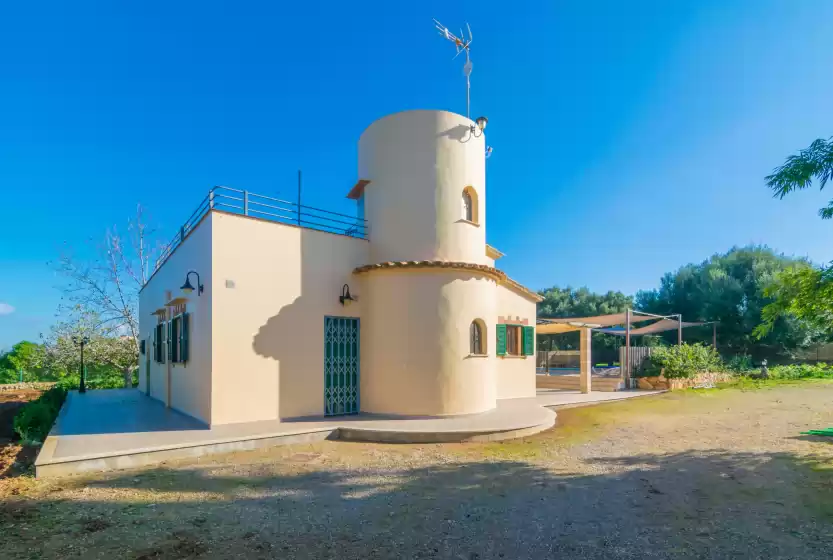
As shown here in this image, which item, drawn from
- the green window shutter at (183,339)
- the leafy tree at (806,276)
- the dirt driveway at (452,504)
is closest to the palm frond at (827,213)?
the leafy tree at (806,276)

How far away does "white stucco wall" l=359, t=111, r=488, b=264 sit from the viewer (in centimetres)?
1088

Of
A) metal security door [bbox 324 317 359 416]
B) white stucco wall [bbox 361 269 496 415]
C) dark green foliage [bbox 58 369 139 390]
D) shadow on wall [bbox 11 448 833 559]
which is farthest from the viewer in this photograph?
dark green foliage [bbox 58 369 139 390]

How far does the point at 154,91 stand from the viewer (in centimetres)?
1359

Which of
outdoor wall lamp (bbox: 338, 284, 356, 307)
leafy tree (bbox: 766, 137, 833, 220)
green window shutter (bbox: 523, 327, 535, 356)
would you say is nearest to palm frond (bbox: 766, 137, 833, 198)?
leafy tree (bbox: 766, 137, 833, 220)

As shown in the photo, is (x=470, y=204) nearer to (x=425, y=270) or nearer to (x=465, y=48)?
(x=425, y=270)

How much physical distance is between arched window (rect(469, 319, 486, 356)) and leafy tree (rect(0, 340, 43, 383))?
953 inches

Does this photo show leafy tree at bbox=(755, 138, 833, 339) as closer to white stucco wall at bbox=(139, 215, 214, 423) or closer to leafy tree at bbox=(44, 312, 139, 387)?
white stucco wall at bbox=(139, 215, 214, 423)

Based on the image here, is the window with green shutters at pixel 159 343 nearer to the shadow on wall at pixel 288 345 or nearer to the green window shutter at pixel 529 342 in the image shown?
the shadow on wall at pixel 288 345

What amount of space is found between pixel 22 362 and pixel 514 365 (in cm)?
3212

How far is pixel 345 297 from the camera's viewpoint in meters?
10.5

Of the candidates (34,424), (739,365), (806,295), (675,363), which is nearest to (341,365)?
(34,424)

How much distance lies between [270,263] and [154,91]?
8.13 m

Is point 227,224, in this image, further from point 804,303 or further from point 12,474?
point 804,303

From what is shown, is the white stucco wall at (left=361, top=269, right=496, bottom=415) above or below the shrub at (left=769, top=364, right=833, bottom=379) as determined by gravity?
above
